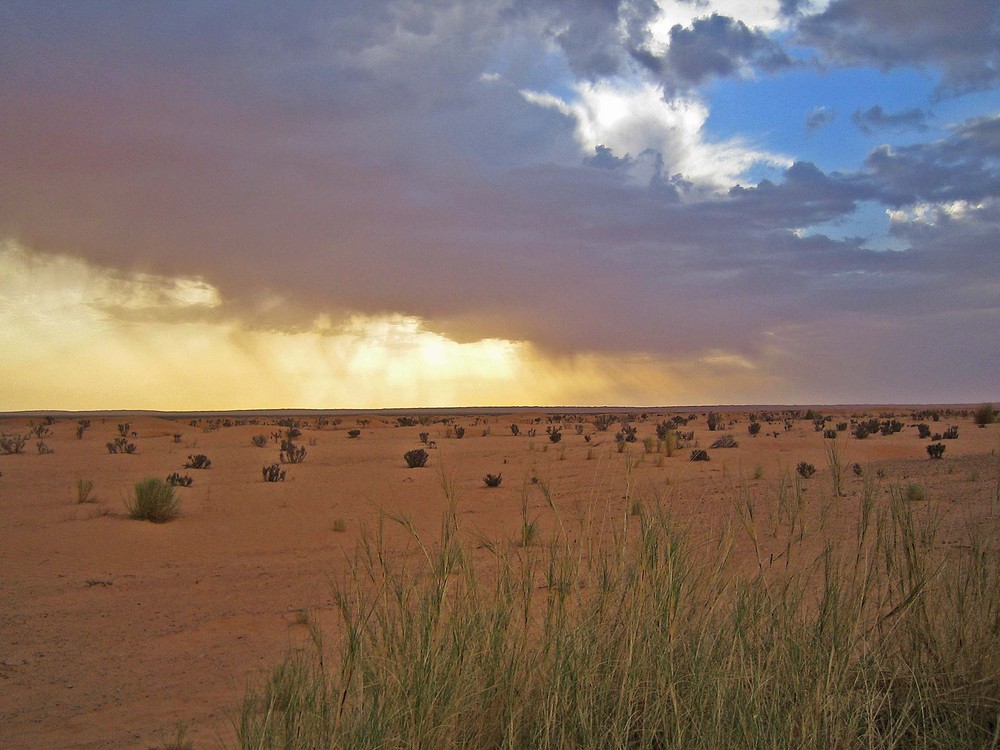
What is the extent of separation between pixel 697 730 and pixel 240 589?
798 cm

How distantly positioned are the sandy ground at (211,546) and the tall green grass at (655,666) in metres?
0.57

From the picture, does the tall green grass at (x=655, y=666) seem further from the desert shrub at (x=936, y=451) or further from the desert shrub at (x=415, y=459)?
the desert shrub at (x=415, y=459)

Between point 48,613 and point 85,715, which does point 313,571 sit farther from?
point 85,715

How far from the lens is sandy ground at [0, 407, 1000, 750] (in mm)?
6465

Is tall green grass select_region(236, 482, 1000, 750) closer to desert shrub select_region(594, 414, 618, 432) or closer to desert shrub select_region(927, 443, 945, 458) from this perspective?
desert shrub select_region(927, 443, 945, 458)

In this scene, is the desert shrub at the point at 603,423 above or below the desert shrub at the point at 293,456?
above

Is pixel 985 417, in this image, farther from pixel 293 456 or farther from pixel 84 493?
pixel 84 493

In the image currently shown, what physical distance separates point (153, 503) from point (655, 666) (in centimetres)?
1237

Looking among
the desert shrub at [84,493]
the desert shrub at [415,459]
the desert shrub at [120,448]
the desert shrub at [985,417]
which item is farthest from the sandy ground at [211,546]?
the desert shrub at [985,417]

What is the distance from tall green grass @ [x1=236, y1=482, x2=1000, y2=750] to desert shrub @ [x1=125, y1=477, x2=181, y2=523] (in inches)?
414

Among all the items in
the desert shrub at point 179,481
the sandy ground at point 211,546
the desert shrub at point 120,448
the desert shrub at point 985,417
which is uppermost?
the desert shrub at point 985,417

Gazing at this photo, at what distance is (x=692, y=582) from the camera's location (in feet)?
16.2

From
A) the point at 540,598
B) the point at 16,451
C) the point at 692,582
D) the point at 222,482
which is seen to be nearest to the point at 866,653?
the point at 692,582

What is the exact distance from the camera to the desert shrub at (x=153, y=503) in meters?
14.2
